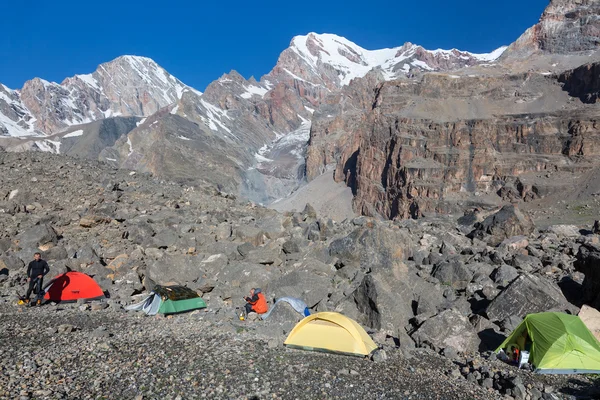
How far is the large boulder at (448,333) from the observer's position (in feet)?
44.1

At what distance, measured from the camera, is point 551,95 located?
12462 cm

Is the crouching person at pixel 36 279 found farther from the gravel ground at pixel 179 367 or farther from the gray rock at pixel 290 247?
the gray rock at pixel 290 247

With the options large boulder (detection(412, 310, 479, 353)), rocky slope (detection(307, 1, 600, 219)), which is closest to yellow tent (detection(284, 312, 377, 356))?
large boulder (detection(412, 310, 479, 353))

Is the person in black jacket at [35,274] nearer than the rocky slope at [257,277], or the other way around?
the rocky slope at [257,277]

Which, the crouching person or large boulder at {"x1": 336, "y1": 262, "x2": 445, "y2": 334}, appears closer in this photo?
the crouching person

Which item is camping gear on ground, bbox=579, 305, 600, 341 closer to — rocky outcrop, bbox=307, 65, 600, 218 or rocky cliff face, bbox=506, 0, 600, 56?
rocky outcrop, bbox=307, 65, 600, 218

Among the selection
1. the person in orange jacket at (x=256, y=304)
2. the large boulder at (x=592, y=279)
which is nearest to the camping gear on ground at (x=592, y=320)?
the large boulder at (x=592, y=279)

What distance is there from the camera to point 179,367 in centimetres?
985

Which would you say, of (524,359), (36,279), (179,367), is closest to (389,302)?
(524,359)

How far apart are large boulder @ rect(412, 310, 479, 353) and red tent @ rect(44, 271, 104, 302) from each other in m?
12.0

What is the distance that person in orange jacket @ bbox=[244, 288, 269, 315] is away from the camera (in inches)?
614

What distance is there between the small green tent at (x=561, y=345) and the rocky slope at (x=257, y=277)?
601mm

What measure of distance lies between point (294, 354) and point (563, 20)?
220478 mm

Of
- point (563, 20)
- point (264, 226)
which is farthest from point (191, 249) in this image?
point (563, 20)
